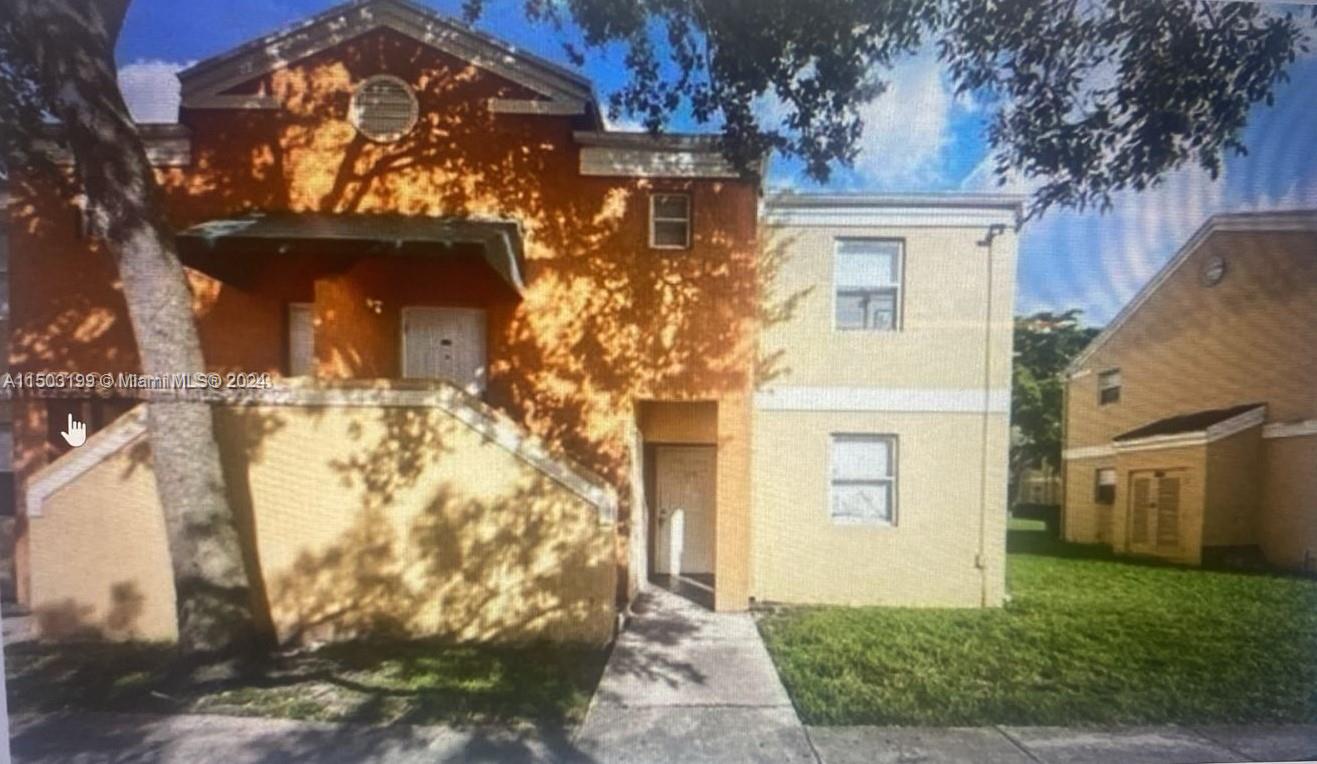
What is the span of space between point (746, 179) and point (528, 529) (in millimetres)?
1683

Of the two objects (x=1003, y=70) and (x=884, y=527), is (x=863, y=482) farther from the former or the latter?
(x=1003, y=70)

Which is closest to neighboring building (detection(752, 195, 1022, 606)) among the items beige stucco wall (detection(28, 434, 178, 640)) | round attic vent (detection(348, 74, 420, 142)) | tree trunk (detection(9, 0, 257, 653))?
round attic vent (detection(348, 74, 420, 142))

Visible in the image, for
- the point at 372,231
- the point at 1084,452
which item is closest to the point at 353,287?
the point at 372,231

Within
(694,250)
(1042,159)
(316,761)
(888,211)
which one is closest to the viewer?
(316,761)

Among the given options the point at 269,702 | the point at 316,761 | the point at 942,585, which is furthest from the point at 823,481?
the point at 269,702

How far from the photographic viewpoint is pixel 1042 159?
1975 mm

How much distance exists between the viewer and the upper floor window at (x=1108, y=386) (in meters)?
2.01

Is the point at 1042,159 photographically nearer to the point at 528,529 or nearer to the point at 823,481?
the point at 823,481

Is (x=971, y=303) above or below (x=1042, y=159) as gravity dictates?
below

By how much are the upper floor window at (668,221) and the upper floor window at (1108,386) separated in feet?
5.19

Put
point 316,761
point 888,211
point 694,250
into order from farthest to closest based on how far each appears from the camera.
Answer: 1. point 694,250
2. point 888,211
3. point 316,761

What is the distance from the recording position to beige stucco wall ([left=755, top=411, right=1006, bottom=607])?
2.20 meters

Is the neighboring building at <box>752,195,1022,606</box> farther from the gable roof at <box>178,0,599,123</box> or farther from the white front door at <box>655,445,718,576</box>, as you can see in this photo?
the gable roof at <box>178,0,599,123</box>

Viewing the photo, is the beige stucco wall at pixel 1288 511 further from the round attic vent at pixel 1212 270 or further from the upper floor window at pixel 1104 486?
the round attic vent at pixel 1212 270
